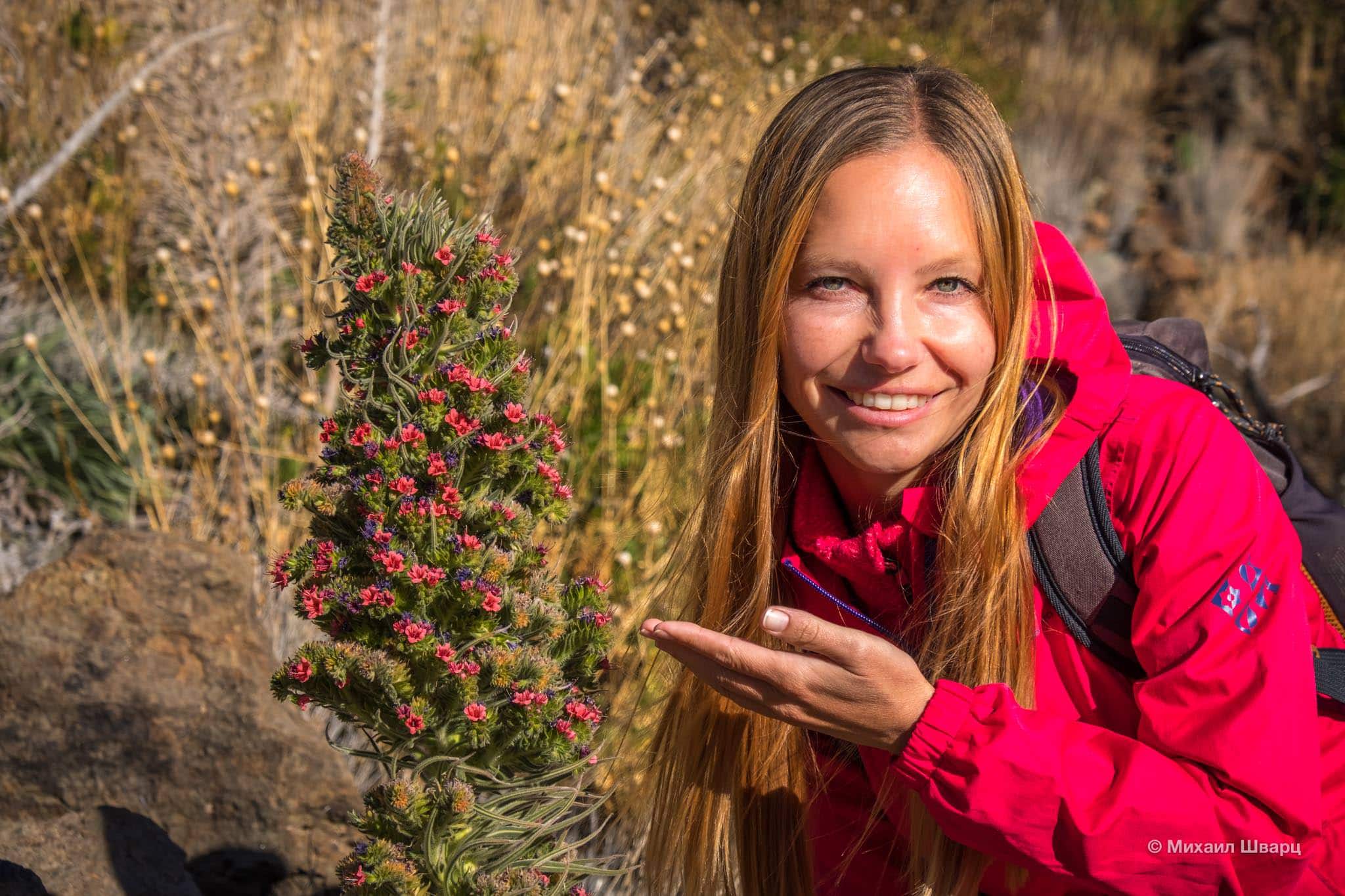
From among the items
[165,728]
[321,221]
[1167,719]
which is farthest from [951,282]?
[321,221]

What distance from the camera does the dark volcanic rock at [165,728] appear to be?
224 cm

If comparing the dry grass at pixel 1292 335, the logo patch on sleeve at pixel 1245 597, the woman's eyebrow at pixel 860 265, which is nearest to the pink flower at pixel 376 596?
the woman's eyebrow at pixel 860 265

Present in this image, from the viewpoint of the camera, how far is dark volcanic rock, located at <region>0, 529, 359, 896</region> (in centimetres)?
224

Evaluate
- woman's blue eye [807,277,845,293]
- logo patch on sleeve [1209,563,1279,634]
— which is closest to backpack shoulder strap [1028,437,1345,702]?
logo patch on sleeve [1209,563,1279,634]

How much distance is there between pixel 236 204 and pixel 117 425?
128 cm

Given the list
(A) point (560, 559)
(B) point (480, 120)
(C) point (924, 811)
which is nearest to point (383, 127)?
(B) point (480, 120)

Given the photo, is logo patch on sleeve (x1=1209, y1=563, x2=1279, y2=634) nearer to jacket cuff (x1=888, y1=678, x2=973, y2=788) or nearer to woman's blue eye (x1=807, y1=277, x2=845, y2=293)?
jacket cuff (x1=888, y1=678, x2=973, y2=788)

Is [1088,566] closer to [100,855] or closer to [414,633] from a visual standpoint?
[414,633]

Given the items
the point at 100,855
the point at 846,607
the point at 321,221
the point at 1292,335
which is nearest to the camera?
the point at 846,607

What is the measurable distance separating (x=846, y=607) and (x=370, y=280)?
2.66ft

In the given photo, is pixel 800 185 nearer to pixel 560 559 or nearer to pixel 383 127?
pixel 560 559

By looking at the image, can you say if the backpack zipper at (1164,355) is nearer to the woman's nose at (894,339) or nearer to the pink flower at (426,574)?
the woman's nose at (894,339)

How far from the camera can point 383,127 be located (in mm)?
4316

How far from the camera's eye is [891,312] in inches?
60.6
